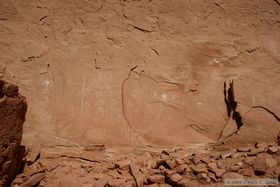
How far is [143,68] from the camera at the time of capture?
3057 millimetres

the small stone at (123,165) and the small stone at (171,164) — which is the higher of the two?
the small stone at (171,164)

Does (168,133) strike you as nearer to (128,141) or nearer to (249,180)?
(128,141)

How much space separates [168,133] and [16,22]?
185 cm

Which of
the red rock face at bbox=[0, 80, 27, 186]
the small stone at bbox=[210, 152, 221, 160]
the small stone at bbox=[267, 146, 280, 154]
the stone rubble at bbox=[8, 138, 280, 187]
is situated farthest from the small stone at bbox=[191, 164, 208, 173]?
the red rock face at bbox=[0, 80, 27, 186]

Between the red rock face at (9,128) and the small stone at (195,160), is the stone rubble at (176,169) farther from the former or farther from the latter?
the red rock face at (9,128)

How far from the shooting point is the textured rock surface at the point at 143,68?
112 inches

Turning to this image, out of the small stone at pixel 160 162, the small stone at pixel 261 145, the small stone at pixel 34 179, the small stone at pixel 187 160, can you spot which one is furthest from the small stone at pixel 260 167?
the small stone at pixel 34 179

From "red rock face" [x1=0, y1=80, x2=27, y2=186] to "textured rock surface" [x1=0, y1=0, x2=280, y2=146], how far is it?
710mm

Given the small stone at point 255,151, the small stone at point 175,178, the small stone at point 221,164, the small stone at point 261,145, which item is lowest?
the small stone at point 175,178

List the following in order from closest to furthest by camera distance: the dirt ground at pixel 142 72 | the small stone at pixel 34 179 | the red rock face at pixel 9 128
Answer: the red rock face at pixel 9 128 < the small stone at pixel 34 179 < the dirt ground at pixel 142 72

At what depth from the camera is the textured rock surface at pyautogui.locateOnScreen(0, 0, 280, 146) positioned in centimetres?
286

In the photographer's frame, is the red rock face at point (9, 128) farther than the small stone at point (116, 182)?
No

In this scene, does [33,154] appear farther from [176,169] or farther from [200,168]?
[200,168]

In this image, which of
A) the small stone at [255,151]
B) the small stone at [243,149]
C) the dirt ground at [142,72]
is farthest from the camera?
the dirt ground at [142,72]
